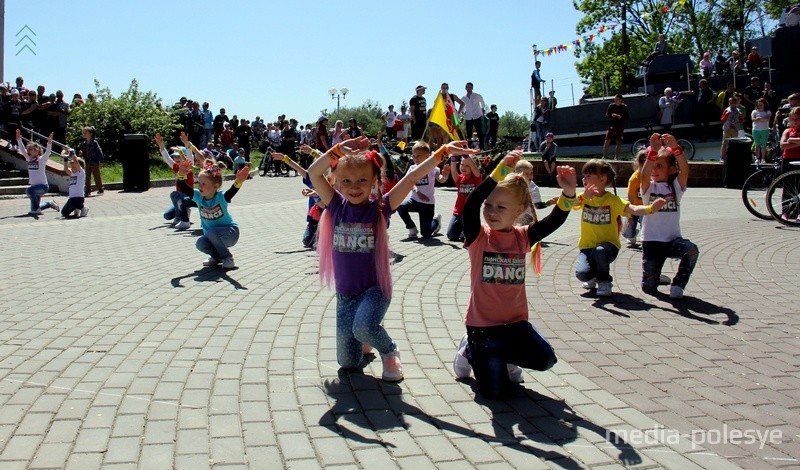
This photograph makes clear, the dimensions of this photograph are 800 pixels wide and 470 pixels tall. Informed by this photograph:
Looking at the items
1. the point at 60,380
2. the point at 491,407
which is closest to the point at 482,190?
the point at 491,407

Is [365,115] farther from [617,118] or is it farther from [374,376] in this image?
[374,376]

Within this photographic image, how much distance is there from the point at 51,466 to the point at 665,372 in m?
3.70

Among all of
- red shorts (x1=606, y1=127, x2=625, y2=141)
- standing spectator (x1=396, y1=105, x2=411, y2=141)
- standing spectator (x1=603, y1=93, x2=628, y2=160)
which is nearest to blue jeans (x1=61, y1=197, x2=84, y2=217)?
standing spectator (x1=396, y1=105, x2=411, y2=141)

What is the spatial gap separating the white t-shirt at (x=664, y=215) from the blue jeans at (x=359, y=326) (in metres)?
3.60

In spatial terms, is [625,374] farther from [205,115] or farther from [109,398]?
[205,115]

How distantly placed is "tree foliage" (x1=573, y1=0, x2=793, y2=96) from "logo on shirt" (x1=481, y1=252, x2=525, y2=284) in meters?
46.1

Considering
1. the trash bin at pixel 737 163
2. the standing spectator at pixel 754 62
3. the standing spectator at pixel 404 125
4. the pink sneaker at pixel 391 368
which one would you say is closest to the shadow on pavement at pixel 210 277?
the pink sneaker at pixel 391 368

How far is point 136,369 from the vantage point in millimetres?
5188

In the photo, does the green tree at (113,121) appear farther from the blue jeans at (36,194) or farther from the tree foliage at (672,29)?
the tree foliage at (672,29)

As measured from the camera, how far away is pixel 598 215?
7.64 m

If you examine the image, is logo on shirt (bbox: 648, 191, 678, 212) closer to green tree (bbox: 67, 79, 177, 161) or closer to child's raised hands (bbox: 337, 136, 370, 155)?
child's raised hands (bbox: 337, 136, 370, 155)

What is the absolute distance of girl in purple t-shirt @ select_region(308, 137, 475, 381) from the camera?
4.99m

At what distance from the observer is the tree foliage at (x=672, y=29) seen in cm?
5003

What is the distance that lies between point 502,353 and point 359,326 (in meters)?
0.88
